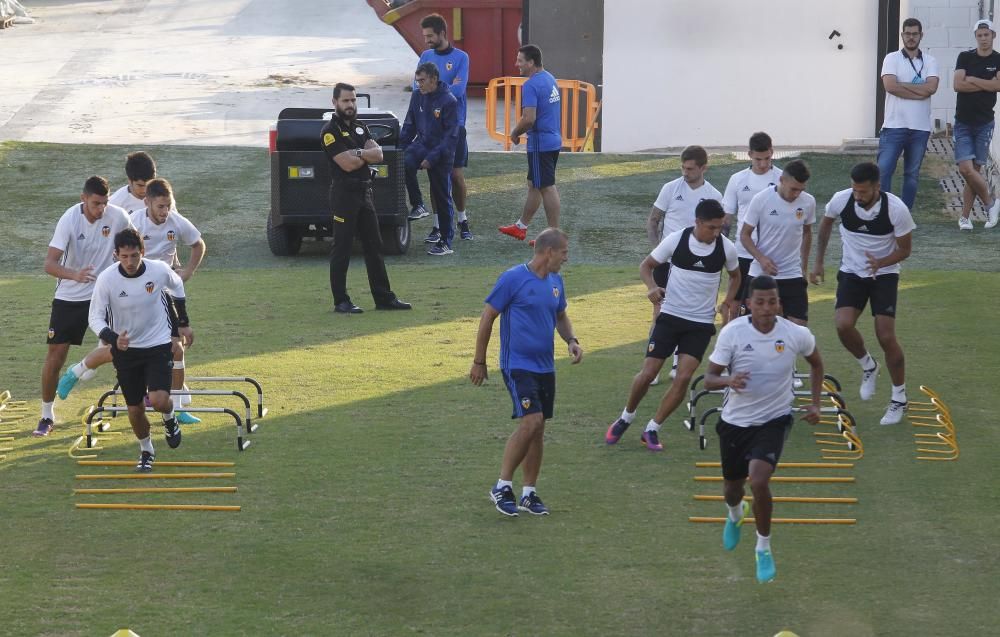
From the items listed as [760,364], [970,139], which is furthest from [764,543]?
[970,139]

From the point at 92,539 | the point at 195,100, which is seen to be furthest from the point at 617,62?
the point at 92,539

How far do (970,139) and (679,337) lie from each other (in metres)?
8.56

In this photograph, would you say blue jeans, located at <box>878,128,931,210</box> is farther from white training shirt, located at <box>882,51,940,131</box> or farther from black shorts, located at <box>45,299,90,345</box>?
black shorts, located at <box>45,299,90,345</box>

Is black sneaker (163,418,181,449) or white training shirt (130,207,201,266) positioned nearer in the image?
black sneaker (163,418,181,449)

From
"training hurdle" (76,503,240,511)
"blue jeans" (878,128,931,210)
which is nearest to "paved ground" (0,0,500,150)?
"blue jeans" (878,128,931,210)

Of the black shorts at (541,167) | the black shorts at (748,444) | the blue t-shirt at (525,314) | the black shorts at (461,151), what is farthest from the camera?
the black shorts at (461,151)

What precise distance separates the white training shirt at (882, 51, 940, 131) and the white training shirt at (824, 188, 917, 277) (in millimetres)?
6422

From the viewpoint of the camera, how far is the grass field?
7.43 m

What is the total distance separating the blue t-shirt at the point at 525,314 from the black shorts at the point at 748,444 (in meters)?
1.30

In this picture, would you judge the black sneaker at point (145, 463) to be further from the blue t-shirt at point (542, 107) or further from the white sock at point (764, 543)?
the blue t-shirt at point (542, 107)

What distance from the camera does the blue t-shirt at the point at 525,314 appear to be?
883 centimetres

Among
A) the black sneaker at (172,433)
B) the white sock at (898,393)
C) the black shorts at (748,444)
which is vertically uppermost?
the black shorts at (748,444)

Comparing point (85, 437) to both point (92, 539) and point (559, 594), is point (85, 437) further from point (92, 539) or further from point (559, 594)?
point (559, 594)

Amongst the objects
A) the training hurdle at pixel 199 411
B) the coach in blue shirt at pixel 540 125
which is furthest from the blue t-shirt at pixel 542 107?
the training hurdle at pixel 199 411
